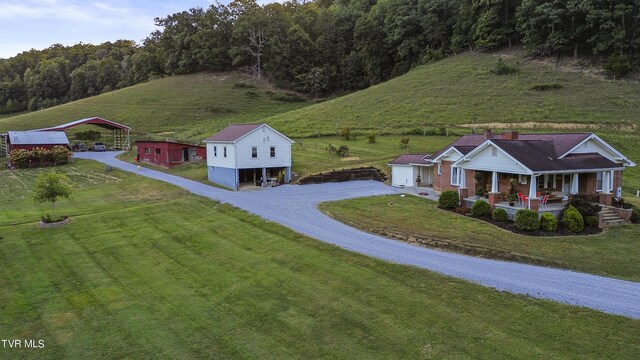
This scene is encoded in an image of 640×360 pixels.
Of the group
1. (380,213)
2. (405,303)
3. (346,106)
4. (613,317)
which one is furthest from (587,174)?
(346,106)

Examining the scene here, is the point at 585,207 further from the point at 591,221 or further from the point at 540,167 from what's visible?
the point at 540,167

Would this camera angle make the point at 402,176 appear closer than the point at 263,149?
Yes

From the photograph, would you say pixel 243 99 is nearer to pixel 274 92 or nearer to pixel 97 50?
pixel 274 92

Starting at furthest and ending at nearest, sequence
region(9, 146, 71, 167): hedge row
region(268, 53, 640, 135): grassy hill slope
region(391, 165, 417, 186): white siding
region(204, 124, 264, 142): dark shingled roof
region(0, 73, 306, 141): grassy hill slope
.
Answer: region(0, 73, 306, 141): grassy hill slope, region(268, 53, 640, 135): grassy hill slope, region(9, 146, 71, 167): hedge row, region(204, 124, 264, 142): dark shingled roof, region(391, 165, 417, 186): white siding

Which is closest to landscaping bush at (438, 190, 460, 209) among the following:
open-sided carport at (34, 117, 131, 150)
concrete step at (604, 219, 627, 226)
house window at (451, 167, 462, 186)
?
house window at (451, 167, 462, 186)

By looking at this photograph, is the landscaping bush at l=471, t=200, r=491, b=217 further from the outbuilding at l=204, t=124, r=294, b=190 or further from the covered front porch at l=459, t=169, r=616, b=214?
the outbuilding at l=204, t=124, r=294, b=190

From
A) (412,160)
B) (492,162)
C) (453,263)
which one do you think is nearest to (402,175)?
(412,160)

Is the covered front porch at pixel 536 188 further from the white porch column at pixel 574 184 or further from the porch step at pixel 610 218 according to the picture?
the porch step at pixel 610 218

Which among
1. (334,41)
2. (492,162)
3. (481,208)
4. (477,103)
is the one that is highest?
→ (334,41)
